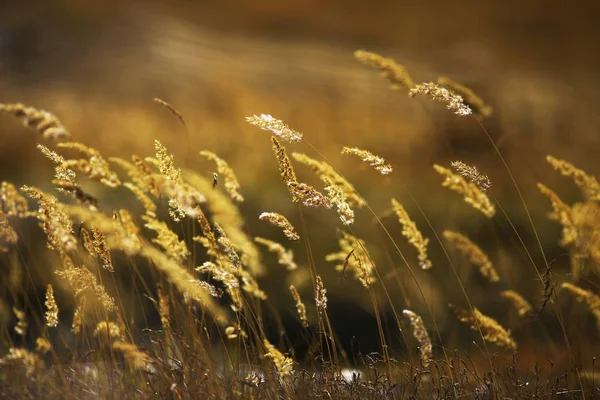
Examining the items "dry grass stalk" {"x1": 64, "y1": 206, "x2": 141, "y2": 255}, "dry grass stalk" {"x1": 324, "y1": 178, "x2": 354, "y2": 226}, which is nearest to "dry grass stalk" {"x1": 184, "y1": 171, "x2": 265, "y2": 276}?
"dry grass stalk" {"x1": 64, "y1": 206, "x2": 141, "y2": 255}

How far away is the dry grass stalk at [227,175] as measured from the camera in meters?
2.28

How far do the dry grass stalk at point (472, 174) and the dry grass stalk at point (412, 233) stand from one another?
0.25 metres

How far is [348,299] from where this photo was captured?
335cm

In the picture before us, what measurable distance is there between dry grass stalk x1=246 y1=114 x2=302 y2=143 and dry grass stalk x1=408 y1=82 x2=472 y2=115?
329 millimetres

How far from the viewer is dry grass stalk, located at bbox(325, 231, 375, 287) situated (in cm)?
209

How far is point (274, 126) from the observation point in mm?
1938

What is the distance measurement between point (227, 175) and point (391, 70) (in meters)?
0.57

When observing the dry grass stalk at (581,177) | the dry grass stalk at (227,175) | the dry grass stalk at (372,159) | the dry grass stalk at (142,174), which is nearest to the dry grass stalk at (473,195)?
the dry grass stalk at (581,177)

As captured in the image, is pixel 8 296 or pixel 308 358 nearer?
pixel 308 358

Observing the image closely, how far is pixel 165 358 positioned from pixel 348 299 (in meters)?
1.42

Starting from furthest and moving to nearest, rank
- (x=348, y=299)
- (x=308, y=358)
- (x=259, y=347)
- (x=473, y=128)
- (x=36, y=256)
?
(x=473, y=128) → (x=348, y=299) → (x=36, y=256) → (x=308, y=358) → (x=259, y=347)

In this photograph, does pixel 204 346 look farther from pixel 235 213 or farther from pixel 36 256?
pixel 36 256

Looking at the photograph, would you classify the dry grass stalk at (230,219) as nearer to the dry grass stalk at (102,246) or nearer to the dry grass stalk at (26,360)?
the dry grass stalk at (102,246)

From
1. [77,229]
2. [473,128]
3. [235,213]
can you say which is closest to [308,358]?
[235,213]
